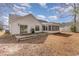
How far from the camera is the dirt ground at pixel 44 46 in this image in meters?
1.40

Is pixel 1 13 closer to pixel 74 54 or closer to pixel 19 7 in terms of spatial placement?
pixel 19 7

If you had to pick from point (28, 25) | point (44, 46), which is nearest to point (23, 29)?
point (28, 25)

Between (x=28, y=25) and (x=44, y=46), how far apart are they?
25 cm

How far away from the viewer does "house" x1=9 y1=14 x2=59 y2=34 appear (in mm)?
1413

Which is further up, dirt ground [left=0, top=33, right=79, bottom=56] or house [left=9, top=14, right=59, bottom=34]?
house [left=9, top=14, right=59, bottom=34]

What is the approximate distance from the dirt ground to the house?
0.08 metres

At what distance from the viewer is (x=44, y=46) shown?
55.9 inches

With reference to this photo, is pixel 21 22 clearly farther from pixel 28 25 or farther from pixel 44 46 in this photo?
pixel 44 46

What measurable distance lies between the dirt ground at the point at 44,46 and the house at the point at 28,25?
0.08 meters

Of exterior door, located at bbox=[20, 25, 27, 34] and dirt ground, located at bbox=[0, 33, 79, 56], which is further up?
exterior door, located at bbox=[20, 25, 27, 34]

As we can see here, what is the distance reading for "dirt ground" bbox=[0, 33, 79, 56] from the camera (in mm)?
1402

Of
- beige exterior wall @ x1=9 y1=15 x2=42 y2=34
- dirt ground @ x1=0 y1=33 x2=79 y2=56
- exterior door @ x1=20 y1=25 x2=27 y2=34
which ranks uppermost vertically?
beige exterior wall @ x1=9 y1=15 x2=42 y2=34

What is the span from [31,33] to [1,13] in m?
0.35

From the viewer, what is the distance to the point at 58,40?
4.67 ft
